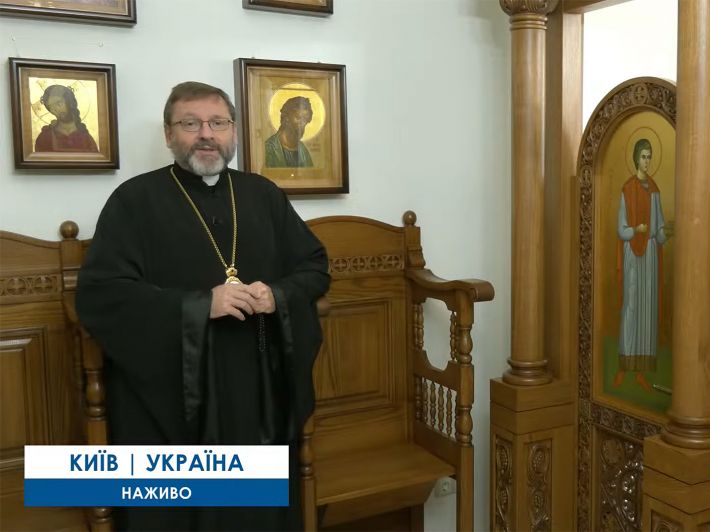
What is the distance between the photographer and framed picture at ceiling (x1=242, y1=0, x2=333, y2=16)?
8.34 ft

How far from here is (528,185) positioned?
2748 millimetres

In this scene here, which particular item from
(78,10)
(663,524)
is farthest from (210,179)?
(663,524)

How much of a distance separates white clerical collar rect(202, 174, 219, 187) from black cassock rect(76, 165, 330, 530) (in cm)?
1

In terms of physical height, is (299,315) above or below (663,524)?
above

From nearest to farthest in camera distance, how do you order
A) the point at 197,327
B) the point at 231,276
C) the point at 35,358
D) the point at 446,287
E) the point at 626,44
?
the point at 197,327, the point at 231,276, the point at 35,358, the point at 446,287, the point at 626,44

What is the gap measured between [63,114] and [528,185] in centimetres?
157

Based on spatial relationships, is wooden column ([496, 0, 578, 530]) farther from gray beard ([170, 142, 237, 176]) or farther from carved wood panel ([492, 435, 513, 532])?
gray beard ([170, 142, 237, 176])

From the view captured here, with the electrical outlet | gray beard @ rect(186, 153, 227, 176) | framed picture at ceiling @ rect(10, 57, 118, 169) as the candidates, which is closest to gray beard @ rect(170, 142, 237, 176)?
gray beard @ rect(186, 153, 227, 176)

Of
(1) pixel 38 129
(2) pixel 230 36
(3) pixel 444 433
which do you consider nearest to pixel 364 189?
(2) pixel 230 36

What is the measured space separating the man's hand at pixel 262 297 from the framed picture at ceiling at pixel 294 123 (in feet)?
1.99

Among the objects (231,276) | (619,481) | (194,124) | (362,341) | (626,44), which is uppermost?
(626,44)

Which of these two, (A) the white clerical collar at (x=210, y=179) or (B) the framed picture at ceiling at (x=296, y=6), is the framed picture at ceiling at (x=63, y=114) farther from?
(B) the framed picture at ceiling at (x=296, y=6)

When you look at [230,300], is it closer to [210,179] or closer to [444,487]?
[210,179]

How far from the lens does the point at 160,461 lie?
210 centimetres
